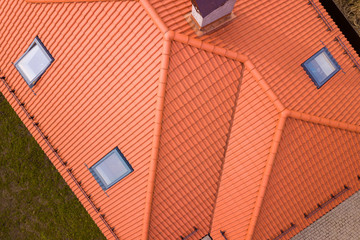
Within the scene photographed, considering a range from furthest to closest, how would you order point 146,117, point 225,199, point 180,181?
point 225,199, point 180,181, point 146,117

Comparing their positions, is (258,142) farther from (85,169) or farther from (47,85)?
(47,85)

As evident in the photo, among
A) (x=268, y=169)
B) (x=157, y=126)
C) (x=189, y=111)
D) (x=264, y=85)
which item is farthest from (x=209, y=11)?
(x=268, y=169)

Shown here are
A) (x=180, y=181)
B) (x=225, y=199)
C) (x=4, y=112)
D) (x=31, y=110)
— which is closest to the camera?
(x=180, y=181)

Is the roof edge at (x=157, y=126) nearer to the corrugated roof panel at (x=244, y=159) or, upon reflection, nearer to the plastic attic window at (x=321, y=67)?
the corrugated roof panel at (x=244, y=159)

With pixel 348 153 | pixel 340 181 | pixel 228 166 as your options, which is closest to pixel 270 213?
pixel 228 166

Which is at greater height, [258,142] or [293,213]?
[258,142]

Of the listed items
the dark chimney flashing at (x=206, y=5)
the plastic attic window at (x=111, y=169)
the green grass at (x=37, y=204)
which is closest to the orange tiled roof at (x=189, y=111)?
the plastic attic window at (x=111, y=169)

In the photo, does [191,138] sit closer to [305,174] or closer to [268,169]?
[268,169]
